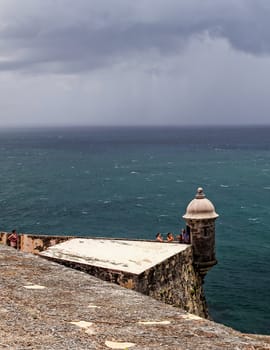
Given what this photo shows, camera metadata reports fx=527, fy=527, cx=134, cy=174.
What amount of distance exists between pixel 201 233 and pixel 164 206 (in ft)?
146

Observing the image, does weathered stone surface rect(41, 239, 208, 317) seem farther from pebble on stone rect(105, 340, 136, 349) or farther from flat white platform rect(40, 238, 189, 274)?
pebble on stone rect(105, 340, 136, 349)

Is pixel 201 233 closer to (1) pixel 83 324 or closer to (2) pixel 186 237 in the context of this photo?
(2) pixel 186 237

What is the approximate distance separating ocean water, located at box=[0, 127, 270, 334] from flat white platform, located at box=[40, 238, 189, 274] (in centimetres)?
1363

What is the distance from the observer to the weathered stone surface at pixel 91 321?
13.9 ft

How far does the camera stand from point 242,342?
434 centimetres

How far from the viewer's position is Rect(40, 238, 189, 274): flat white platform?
51.9 ft

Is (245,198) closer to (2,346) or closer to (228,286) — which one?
(228,286)

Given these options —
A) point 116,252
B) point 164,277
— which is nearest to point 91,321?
point 164,277

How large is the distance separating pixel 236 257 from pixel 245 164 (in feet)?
223

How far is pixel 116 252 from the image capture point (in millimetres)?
17172

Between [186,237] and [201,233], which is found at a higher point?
[201,233]

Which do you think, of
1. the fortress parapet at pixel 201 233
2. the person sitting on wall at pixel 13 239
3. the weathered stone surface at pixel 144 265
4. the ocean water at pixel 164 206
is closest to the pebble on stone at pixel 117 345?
the weathered stone surface at pixel 144 265

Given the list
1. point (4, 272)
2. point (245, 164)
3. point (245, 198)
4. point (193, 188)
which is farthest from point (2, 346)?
point (245, 164)

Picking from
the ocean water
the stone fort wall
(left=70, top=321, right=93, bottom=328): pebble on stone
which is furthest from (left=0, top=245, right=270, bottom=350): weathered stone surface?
the ocean water
